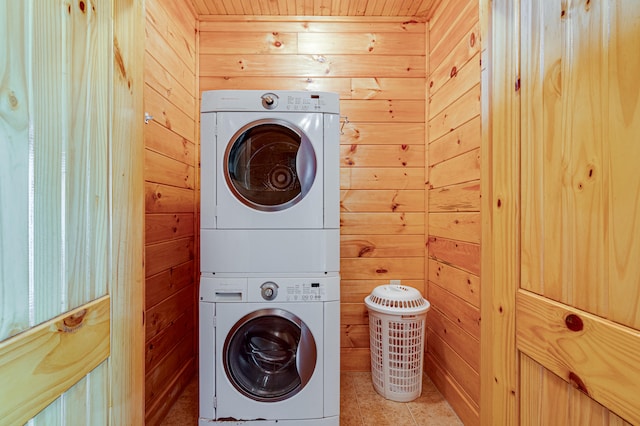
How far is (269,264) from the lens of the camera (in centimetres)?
147

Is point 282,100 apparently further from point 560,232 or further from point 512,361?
point 512,361

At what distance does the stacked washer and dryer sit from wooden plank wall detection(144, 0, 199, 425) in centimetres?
32

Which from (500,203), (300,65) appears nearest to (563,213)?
(500,203)

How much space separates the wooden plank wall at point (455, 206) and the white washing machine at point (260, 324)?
2.33 ft

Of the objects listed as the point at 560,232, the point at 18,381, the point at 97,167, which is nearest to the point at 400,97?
the point at 560,232

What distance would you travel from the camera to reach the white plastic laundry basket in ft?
5.72

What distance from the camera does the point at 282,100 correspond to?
4.84 feet

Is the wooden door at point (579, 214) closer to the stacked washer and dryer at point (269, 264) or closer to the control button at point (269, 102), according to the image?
the stacked washer and dryer at point (269, 264)

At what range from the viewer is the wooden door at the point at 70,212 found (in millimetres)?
474

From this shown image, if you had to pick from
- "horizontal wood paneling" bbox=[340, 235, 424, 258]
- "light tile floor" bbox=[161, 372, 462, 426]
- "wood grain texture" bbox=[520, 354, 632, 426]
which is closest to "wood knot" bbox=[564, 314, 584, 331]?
"wood grain texture" bbox=[520, 354, 632, 426]

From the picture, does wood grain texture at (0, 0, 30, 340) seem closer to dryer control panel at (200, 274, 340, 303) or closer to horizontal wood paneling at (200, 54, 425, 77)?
dryer control panel at (200, 274, 340, 303)

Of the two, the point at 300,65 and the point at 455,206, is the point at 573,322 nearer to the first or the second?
the point at 455,206

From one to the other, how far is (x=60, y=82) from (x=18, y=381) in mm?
503

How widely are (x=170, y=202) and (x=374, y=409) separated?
164 centimetres
